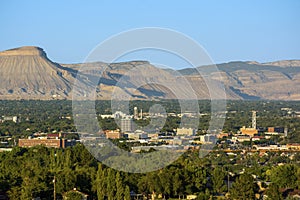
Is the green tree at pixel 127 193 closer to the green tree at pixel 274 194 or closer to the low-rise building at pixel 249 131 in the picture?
the green tree at pixel 274 194

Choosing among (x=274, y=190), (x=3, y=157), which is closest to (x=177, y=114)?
(x=3, y=157)

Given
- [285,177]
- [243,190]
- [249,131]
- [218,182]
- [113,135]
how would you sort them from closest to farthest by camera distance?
1. [243,190]
2. [218,182]
3. [285,177]
4. [113,135]
5. [249,131]

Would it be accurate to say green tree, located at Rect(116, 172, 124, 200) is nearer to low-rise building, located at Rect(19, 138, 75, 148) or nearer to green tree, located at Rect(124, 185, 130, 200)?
green tree, located at Rect(124, 185, 130, 200)

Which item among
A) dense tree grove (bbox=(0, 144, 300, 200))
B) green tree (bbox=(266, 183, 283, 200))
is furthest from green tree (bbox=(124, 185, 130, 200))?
green tree (bbox=(266, 183, 283, 200))

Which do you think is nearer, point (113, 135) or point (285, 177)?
point (285, 177)

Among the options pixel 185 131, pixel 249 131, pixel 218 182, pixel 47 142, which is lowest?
pixel 218 182

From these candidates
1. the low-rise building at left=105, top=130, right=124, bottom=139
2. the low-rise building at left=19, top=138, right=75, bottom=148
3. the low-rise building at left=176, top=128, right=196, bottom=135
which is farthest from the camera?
the low-rise building at left=176, top=128, right=196, bottom=135

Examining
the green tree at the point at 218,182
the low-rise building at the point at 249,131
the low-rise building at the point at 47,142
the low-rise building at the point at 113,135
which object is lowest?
the green tree at the point at 218,182

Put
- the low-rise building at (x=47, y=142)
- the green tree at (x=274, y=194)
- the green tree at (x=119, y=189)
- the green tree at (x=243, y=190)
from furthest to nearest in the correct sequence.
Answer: the low-rise building at (x=47, y=142) → the green tree at (x=243, y=190) → the green tree at (x=119, y=189) → the green tree at (x=274, y=194)

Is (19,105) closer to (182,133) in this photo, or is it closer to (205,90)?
(205,90)

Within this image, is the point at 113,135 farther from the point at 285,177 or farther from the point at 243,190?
the point at 243,190

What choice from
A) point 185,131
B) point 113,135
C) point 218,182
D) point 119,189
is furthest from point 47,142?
point 119,189

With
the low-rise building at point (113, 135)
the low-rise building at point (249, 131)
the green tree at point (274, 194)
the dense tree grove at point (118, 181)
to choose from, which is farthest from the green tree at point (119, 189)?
the low-rise building at point (249, 131)
